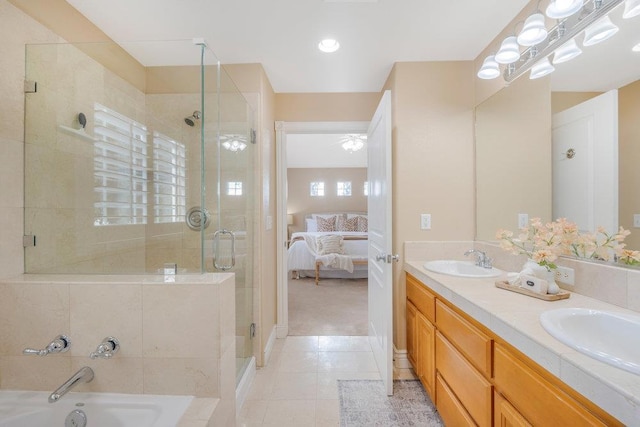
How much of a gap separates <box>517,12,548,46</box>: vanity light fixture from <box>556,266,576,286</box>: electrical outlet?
1149 millimetres

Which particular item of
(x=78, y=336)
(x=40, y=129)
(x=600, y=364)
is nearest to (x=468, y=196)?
(x=600, y=364)

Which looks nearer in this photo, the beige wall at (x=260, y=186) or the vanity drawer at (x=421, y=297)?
the vanity drawer at (x=421, y=297)

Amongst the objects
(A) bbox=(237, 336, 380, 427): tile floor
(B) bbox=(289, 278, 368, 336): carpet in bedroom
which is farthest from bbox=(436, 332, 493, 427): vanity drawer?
(B) bbox=(289, 278, 368, 336): carpet in bedroom

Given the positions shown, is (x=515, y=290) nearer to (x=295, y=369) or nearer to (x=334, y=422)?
(x=334, y=422)

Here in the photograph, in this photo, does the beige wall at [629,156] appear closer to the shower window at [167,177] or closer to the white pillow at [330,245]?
the shower window at [167,177]

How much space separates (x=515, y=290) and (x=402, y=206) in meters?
0.95

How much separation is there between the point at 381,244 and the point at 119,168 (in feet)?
6.22

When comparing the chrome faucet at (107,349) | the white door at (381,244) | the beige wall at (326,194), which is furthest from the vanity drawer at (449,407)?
the beige wall at (326,194)

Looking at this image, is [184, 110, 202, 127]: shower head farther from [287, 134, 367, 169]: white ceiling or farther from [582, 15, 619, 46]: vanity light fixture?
[287, 134, 367, 169]: white ceiling

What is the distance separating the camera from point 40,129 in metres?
1.33

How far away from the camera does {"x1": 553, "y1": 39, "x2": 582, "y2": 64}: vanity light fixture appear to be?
128 centimetres

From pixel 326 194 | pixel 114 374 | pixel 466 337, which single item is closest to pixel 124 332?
pixel 114 374

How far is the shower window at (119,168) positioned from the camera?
Result: 5.59 ft

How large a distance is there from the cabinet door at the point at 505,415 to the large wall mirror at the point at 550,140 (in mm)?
798
